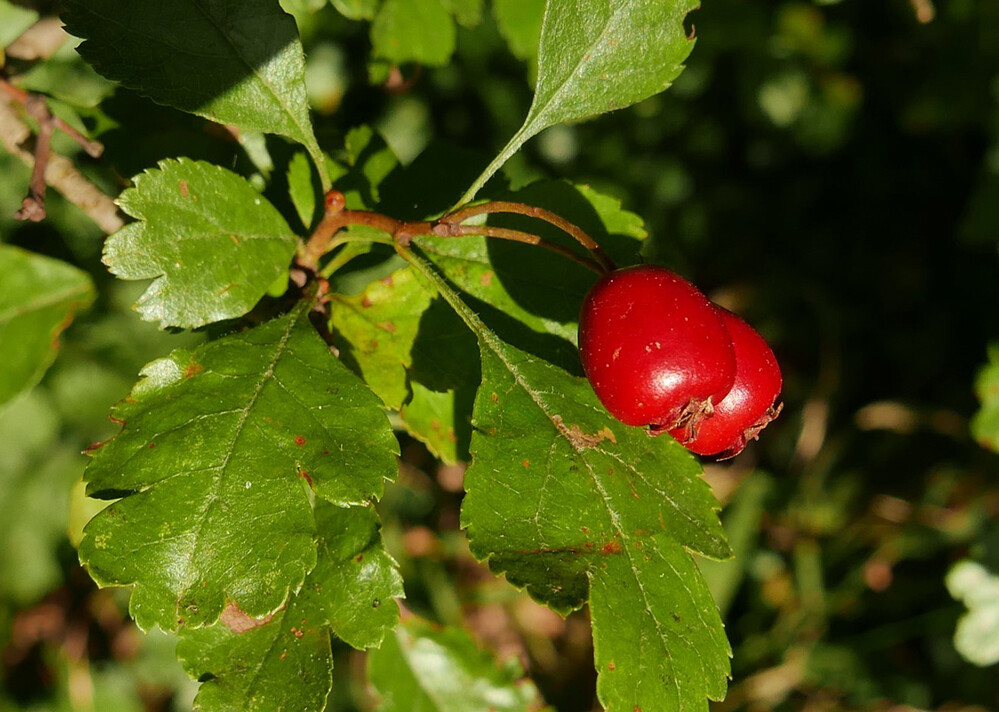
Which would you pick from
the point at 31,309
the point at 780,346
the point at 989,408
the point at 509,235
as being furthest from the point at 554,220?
the point at 780,346

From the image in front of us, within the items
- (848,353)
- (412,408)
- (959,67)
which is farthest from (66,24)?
(848,353)

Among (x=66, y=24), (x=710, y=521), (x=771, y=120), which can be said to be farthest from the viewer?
(x=771, y=120)

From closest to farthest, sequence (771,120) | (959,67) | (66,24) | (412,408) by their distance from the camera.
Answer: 1. (66,24)
2. (412,408)
3. (959,67)
4. (771,120)

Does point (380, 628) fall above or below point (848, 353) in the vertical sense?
above

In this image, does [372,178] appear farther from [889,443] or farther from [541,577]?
[889,443]

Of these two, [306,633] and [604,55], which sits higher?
[604,55]

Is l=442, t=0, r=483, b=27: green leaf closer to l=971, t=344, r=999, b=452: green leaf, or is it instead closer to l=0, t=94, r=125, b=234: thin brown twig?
l=0, t=94, r=125, b=234: thin brown twig

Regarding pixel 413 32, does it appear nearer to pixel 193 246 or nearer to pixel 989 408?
pixel 193 246
